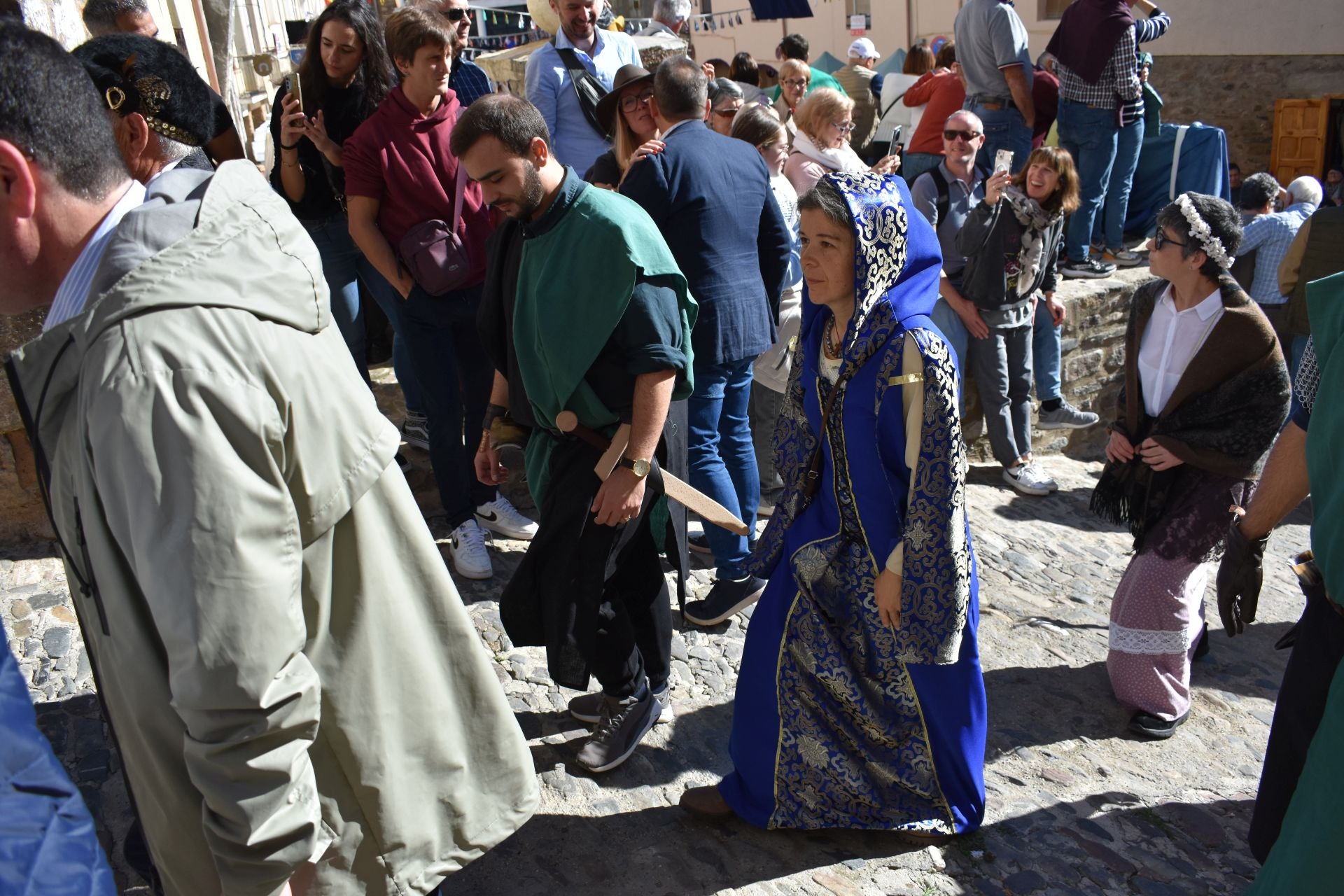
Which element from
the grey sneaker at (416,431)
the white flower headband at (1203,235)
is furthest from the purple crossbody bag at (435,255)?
the white flower headband at (1203,235)

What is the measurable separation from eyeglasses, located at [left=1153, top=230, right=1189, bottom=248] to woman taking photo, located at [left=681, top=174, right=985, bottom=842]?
Result: 131 cm

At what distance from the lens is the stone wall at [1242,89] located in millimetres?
12008

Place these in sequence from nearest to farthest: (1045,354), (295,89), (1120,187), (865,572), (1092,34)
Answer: (865,572) < (295,89) < (1045,354) < (1092,34) < (1120,187)

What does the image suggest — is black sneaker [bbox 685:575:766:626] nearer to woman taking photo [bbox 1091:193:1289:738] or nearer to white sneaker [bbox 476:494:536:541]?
white sneaker [bbox 476:494:536:541]

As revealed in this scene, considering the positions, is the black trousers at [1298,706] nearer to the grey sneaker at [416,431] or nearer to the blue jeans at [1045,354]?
the grey sneaker at [416,431]

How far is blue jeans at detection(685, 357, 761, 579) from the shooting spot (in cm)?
412

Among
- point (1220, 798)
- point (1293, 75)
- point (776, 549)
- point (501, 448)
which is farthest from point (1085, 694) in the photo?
point (1293, 75)

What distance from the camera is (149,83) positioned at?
2314 millimetres

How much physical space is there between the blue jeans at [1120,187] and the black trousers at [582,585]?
222 inches

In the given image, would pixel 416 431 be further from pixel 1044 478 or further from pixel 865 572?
pixel 1044 478

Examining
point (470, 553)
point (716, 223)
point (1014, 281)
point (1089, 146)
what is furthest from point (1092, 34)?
point (470, 553)

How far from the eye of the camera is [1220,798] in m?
3.52

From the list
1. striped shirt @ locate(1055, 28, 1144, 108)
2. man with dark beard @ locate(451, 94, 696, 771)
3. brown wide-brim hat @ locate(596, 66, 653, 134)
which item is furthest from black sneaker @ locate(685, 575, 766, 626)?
striped shirt @ locate(1055, 28, 1144, 108)

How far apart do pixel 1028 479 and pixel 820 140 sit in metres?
2.38
